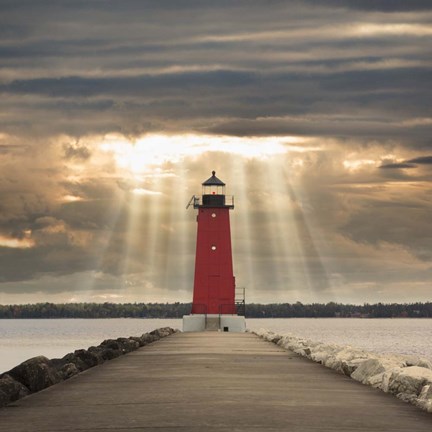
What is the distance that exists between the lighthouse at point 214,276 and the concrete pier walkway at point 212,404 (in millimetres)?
27113

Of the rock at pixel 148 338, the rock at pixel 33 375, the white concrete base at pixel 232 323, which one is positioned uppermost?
the white concrete base at pixel 232 323

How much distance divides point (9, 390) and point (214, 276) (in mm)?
33371

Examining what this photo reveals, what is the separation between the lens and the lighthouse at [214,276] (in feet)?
148

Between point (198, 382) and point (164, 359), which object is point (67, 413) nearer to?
point (198, 382)

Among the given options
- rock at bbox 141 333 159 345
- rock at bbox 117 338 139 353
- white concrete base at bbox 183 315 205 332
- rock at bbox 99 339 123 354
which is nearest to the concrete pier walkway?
rock at bbox 99 339 123 354

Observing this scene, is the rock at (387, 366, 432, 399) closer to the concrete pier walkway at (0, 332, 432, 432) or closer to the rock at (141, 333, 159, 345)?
the concrete pier walkway at (0, 332, 432, 432)

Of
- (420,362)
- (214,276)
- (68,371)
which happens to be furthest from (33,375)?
(214,276)

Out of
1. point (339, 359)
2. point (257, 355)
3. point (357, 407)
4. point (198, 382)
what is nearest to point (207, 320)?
point (257, 355)

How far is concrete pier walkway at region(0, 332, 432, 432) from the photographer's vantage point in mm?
9453

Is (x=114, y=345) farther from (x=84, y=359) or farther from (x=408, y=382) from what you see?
(x=408, y=382)

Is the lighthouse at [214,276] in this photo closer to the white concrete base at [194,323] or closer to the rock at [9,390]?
the white concrete base at [194,323]

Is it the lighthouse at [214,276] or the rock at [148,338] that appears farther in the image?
the lighthouse at [214,276]

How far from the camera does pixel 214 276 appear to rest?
45156mm

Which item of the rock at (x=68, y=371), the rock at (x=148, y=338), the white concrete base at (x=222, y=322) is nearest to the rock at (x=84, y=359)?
the rock at (x=68, y=371)
